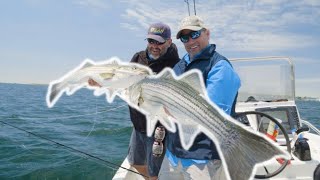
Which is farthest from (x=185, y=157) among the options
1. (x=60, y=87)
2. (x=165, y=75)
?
(x=60, y=87)

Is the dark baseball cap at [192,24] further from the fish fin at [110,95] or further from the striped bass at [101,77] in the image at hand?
the fish fin at [110,95]

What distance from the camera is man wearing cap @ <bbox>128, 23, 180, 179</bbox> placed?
13.8 feet

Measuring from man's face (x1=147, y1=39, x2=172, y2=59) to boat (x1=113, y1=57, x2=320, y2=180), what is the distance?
227 cm

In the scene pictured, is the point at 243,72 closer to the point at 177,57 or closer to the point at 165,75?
the point at 177,57

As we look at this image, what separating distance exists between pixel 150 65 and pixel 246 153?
2417mm

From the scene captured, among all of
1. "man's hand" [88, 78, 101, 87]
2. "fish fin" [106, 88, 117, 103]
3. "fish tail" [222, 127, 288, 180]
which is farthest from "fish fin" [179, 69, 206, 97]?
"man's hand" [88, 78, 101, 87]

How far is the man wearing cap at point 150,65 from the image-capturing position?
13.8 ft

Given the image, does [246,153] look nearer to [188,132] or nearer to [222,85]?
[188,132]

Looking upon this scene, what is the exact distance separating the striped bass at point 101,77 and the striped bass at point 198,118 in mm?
100

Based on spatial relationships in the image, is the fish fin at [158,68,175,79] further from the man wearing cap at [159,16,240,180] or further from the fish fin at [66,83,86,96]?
the fish fin at [66,83,86,96]

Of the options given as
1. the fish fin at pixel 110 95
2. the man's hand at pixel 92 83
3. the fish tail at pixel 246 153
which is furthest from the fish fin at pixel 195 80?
the man's hand at pixel 92 83

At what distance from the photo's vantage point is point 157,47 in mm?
4344

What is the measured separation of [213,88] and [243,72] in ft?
19.7

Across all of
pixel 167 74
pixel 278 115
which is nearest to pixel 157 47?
pixel 167 74
